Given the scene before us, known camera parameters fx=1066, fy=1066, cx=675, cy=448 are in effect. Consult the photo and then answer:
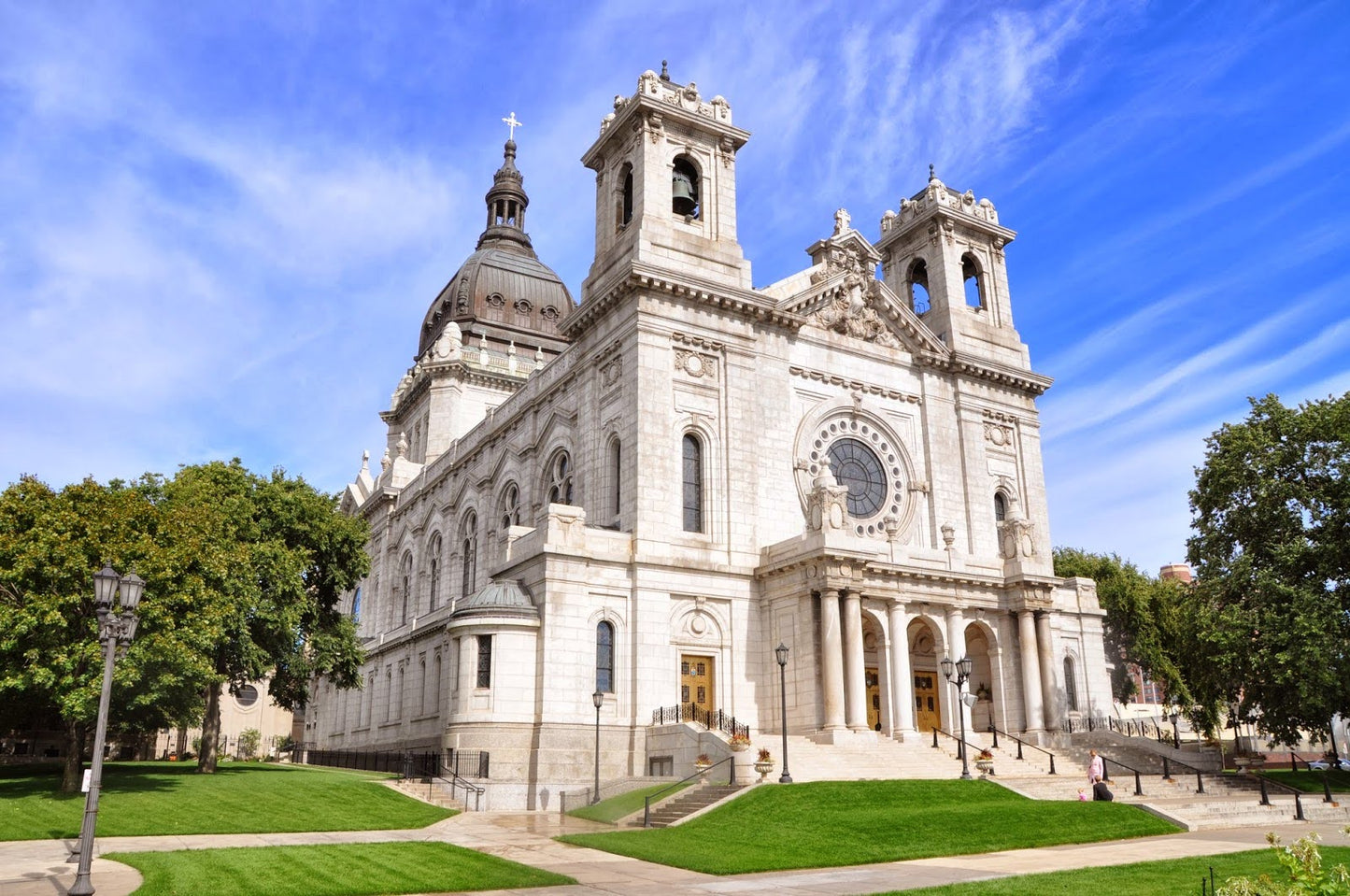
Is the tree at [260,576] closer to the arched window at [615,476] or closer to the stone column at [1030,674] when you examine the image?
the arched window at [615,476]

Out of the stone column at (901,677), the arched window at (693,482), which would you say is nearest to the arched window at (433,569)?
the arched window at (693,482)

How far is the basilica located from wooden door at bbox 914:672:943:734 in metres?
0.09

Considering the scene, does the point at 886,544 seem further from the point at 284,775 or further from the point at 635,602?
the point at 284,775

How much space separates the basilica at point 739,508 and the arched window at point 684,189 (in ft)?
0.29

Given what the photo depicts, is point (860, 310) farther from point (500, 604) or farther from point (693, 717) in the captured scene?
point (500, 604)

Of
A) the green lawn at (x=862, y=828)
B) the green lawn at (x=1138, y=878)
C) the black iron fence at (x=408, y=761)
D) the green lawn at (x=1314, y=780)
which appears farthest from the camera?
the green lawn at (x=1314, y=780)

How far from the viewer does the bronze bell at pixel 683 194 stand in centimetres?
4332

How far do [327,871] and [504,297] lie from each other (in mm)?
61717

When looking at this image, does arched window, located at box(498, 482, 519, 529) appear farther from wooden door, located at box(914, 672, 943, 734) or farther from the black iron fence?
wooden door, located at box(914, 672, 943, 734)

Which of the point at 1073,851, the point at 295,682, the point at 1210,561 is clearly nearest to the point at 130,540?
the point at 295,682

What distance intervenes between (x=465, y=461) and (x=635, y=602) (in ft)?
78.2

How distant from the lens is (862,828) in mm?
23484

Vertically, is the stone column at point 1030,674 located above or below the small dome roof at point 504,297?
below

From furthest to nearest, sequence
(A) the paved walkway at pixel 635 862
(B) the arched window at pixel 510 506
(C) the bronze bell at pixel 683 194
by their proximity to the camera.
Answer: (B) the arched window at pixel 510 506 < (C) the bronze bell at pixel 683 194 < (A) the paved walkway at pixel 635 862
